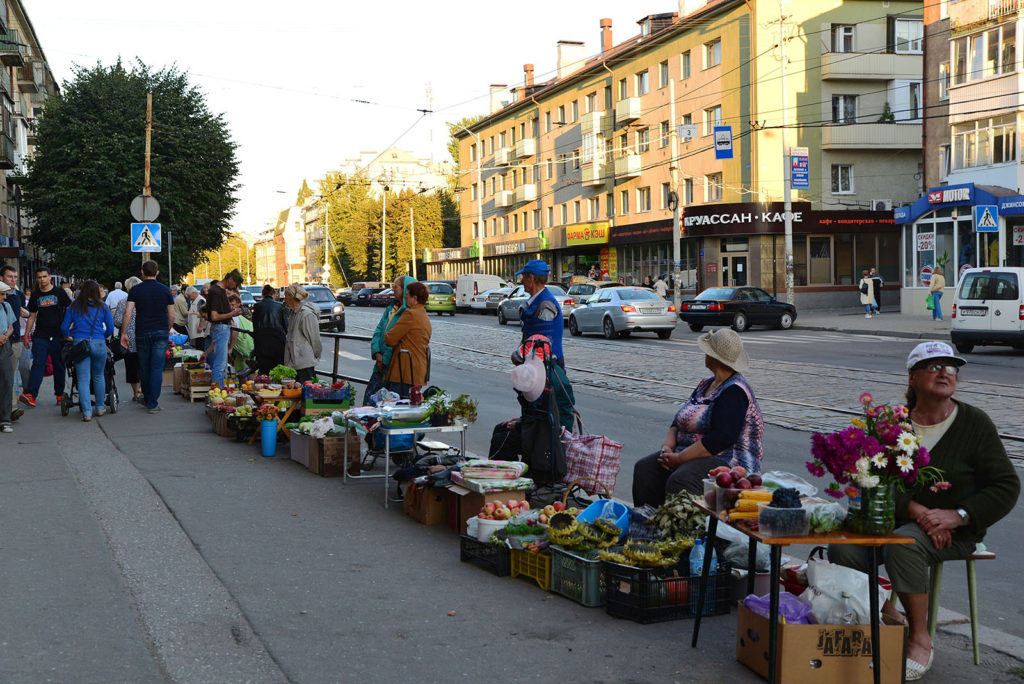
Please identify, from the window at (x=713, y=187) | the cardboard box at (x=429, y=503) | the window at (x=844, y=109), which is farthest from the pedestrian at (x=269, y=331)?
the window at (x=844, y=109)

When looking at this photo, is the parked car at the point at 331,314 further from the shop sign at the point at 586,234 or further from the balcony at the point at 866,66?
the balcony at the point at 866,66

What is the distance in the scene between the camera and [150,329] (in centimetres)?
1386

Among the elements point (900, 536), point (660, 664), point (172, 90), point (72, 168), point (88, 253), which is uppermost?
point (172, 90)

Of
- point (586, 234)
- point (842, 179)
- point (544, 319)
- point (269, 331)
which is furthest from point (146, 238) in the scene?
point (586, 234)

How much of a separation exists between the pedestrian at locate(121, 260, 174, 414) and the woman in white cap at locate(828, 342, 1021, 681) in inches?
431

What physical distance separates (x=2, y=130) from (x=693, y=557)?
4678 centimetres

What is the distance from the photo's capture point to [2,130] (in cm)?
4531

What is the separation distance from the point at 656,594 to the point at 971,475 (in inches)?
63.2

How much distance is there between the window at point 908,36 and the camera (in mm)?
46562

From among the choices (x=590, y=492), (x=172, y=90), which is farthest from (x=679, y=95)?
(x=590, y=492)

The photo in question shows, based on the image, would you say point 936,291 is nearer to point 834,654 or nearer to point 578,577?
point 578,577

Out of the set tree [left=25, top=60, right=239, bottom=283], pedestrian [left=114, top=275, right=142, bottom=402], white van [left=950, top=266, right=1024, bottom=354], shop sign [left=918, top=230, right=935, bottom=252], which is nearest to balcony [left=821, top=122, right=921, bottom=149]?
shop sign [left=918, top=230, right=935, bottom=252]

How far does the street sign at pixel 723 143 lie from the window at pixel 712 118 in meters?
6.58

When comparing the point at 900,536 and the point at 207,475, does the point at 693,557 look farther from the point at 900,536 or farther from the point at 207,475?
the point at 207,475
